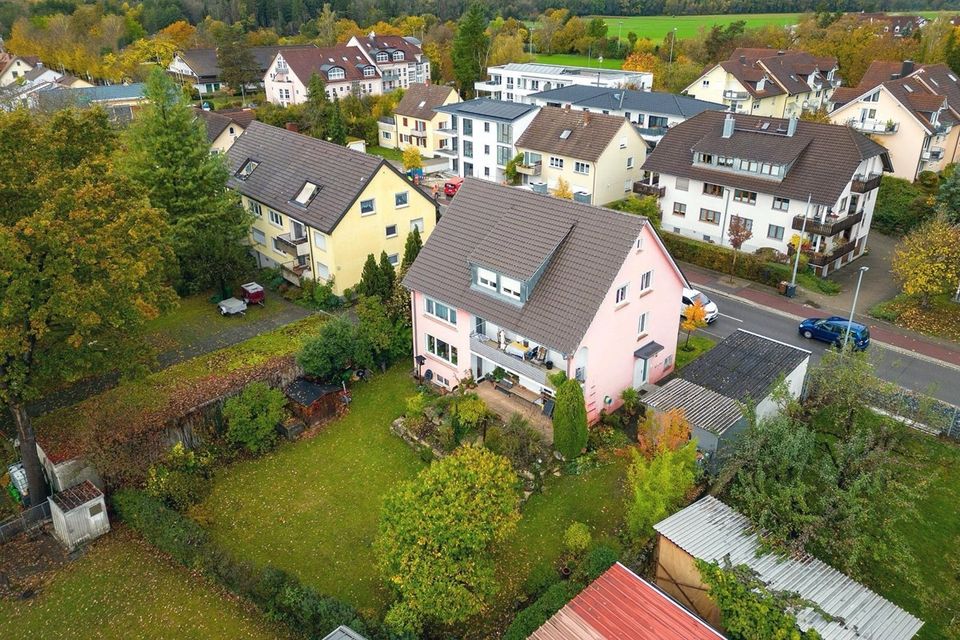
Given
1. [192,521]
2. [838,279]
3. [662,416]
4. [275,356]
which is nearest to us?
[192,521]

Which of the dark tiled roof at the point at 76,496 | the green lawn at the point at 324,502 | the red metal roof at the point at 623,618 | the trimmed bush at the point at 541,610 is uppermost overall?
the red metal roof at the point at 623,618

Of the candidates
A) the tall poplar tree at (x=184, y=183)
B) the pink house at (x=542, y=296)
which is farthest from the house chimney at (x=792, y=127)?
the tall poplar tree at (x=184, y=183)

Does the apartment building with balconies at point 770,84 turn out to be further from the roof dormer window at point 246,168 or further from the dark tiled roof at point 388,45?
the roof dormer window at point 246,168

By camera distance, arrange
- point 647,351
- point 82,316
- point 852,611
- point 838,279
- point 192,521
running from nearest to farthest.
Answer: point 852,611 < point 82,316 < point 192,521 < point 647,351 < point 838,279

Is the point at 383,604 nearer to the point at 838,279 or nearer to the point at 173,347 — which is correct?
the point at 173,347

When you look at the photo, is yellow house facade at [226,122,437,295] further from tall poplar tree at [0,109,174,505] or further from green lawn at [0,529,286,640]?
green lawn at [0,529,286,640]

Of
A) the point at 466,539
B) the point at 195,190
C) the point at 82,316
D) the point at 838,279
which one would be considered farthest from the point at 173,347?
the point at 838,279

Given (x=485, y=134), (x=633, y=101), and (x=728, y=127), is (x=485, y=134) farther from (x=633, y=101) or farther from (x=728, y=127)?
(x=728, y=127)
